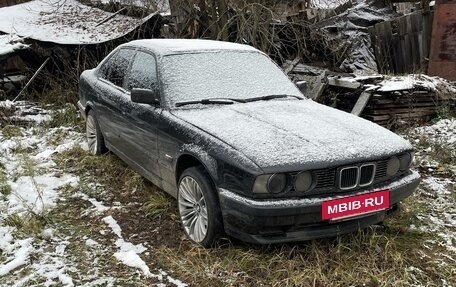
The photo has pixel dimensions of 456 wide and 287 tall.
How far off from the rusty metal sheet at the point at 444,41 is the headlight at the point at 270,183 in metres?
6.40

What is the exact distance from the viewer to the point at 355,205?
133 inches

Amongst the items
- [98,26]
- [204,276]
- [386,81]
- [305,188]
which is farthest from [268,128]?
[98,26]

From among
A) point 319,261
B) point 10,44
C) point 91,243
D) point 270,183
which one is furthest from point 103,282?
point 10,44

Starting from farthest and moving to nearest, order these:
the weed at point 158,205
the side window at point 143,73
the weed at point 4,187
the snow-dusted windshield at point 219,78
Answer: the weed at point 4,187 → the side window at point 143,73 → the weed at point 158,205 → the snow-dusted windshield at point 219,78

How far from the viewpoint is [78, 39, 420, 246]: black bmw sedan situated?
3.26m

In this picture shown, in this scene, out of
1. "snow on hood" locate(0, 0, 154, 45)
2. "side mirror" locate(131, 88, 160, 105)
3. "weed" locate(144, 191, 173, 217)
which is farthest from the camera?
"snow on hood" locate(0, 0, 154, 45)

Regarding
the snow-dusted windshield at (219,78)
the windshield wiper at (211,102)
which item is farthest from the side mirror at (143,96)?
the windshield wiper at (211,102)

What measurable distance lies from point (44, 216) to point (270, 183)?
2.33 m

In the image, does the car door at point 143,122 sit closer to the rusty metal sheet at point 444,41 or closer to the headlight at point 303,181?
the headlight at point 303,181

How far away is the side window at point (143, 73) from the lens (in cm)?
461

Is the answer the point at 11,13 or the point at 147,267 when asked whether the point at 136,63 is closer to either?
the point at 147,267

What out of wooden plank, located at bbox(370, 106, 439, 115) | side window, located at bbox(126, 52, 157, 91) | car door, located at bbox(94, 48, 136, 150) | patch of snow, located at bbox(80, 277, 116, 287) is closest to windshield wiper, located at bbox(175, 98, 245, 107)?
side window, located at bbox(126, 52, 157, 91)

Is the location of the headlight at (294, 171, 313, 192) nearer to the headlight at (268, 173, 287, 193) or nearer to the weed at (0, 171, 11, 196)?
the headlight at (268, 173, 287, 193)

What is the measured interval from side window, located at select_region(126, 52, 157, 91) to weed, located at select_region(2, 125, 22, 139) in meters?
3.16
